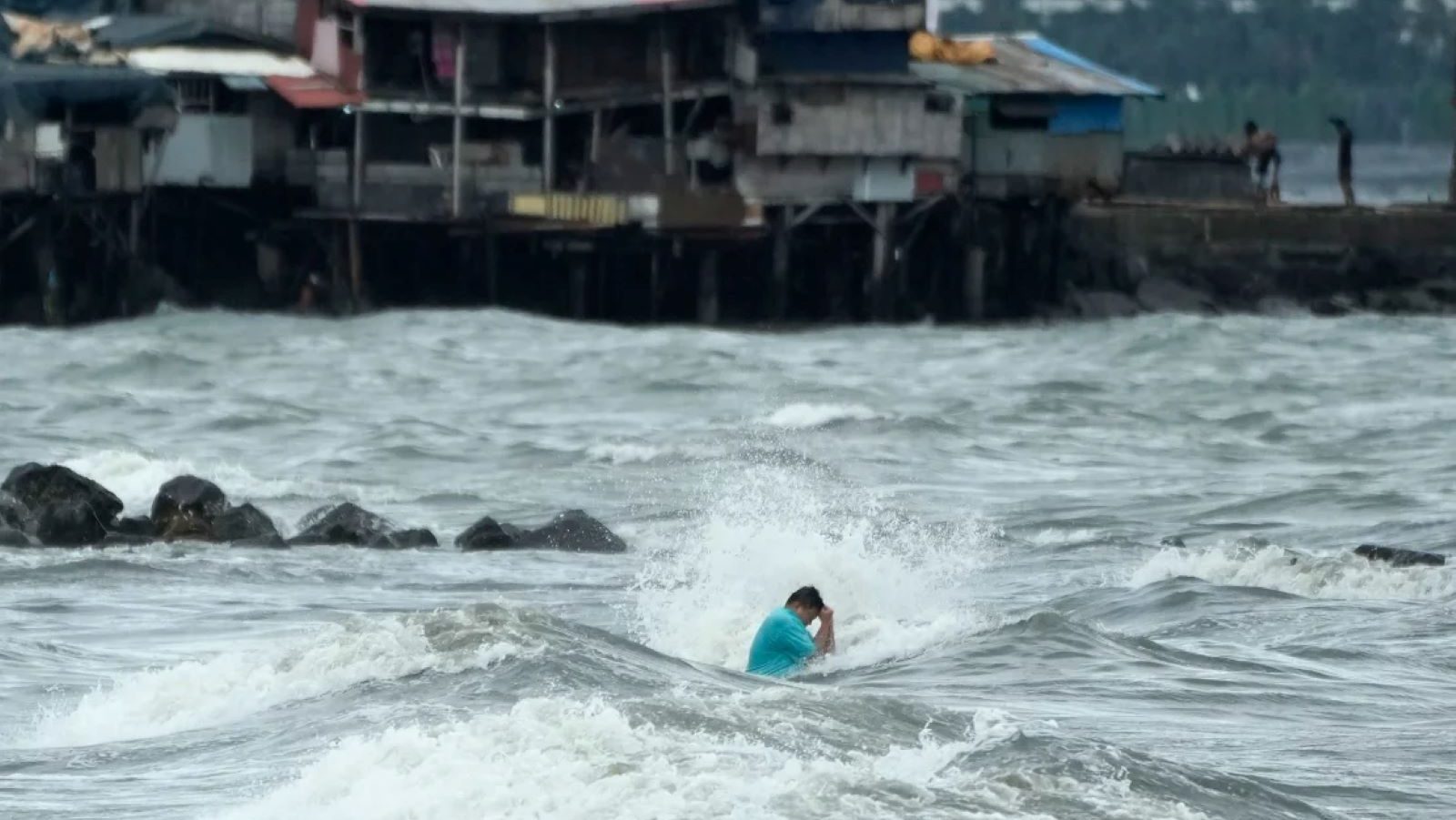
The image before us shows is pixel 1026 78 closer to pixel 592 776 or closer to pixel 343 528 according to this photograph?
pixel 343 528

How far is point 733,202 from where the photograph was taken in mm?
49562

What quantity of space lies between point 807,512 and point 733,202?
2448 centimetres

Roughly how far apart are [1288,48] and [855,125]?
110295 mm

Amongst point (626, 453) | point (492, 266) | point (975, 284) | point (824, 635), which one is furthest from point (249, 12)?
point (824, 635)

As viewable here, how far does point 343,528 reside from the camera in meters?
24.9

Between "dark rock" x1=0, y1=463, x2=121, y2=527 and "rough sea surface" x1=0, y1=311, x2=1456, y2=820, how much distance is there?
1066 mm

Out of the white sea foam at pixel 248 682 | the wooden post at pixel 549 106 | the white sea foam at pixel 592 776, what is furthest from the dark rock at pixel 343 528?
the wooden post at pixel 549 106

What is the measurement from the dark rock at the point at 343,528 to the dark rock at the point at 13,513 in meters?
2.25

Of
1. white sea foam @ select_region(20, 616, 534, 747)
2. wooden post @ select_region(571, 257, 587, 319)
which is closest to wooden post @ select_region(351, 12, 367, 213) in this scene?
wooden post @ select_region(571, 257, 587, 319)

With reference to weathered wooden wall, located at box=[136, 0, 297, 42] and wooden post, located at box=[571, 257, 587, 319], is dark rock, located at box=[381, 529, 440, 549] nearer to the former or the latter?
wooden post, located at box=[571, 257, 587, 319]

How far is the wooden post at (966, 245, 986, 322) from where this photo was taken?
52594 millimetres

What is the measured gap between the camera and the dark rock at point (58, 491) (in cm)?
2462

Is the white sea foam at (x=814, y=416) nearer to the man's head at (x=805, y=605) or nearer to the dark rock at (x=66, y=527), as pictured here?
the dark rock at (x=66, y=527)

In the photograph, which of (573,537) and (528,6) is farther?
(528,6)
